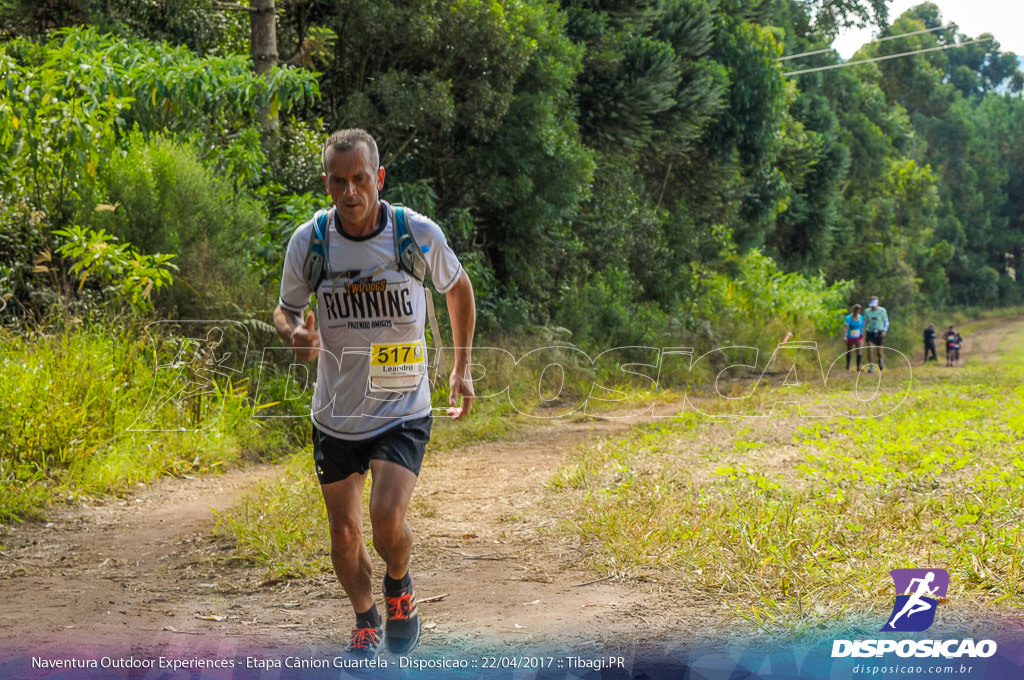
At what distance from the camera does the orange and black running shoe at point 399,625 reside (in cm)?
420

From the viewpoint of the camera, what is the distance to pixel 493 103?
14680 millimetres

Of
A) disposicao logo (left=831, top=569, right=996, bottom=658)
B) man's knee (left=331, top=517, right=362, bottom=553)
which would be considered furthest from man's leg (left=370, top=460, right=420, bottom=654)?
disposicao logo (left=831, top=569, right=996, bottom=658)

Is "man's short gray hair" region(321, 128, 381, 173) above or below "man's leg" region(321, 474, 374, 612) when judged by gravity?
above

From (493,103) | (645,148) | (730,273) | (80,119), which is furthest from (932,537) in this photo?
(730,273)

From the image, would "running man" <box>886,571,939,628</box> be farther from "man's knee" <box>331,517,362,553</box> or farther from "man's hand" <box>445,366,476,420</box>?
"man's knee" <box>331,517,362,553</box>

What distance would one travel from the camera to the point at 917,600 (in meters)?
4.50

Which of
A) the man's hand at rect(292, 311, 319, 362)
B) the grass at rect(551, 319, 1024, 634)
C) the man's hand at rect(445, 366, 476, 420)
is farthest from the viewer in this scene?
the grass at rect(551, 319, 1024, 634)

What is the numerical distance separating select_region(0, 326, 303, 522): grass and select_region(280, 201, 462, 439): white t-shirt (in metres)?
4.07

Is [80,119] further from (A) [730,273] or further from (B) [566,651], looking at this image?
(A) [730,273]

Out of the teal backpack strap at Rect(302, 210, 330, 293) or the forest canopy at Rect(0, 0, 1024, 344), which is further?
the forest canopy at Rect(0, 0, 1024, 344)

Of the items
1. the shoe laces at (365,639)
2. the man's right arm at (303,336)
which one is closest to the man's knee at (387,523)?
the shoe laces at (365,639)

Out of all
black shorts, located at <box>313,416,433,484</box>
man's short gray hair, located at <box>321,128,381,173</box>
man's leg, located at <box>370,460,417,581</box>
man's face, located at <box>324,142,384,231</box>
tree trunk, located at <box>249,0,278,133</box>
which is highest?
tree trunk, located at <box>249,0,278,133</box>

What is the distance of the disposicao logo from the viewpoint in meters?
4.02

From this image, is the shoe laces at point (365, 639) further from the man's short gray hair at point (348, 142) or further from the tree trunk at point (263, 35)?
the tree trunk at point (263, 35)
